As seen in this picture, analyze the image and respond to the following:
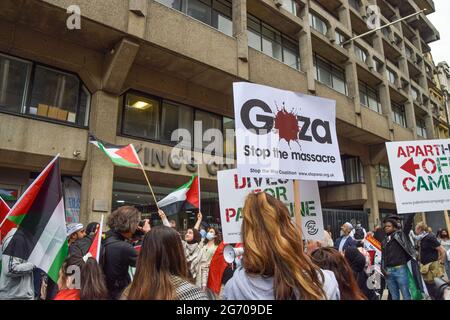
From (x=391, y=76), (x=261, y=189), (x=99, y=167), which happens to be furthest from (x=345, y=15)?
(x=261, y=189)

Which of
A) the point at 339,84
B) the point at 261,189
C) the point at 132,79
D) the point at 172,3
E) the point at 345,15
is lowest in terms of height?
the point at 261,189

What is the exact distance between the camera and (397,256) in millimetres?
6148

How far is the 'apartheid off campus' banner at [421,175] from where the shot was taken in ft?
17.9

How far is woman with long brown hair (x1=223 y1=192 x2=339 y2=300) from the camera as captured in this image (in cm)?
170

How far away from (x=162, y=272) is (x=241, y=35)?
1263 centimetres

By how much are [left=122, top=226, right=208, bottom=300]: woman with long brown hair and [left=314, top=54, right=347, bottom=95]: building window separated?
61.3ft

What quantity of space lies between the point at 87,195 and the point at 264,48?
10.6 metres

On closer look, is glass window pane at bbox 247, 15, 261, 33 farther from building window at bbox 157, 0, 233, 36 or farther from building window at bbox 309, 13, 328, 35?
building window at bbox 309, 13, 328, 35

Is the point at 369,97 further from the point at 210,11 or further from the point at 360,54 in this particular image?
the point at 210,11

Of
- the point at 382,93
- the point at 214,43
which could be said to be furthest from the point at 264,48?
the point at 382,93

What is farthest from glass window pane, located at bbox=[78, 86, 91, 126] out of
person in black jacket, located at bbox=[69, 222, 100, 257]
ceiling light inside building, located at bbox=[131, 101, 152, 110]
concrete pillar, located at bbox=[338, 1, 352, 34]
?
concrete pillar, located at bbox=[338, 1, 352, 34]

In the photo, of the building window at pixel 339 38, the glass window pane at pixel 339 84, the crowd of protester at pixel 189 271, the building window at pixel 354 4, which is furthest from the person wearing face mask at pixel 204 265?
the building window at pixel 354 4

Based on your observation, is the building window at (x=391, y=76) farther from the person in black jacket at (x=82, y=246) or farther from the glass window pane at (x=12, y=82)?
the person in black jacket at (x=82, y=246)

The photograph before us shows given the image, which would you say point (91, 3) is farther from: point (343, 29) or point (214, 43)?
point (343, 29)
